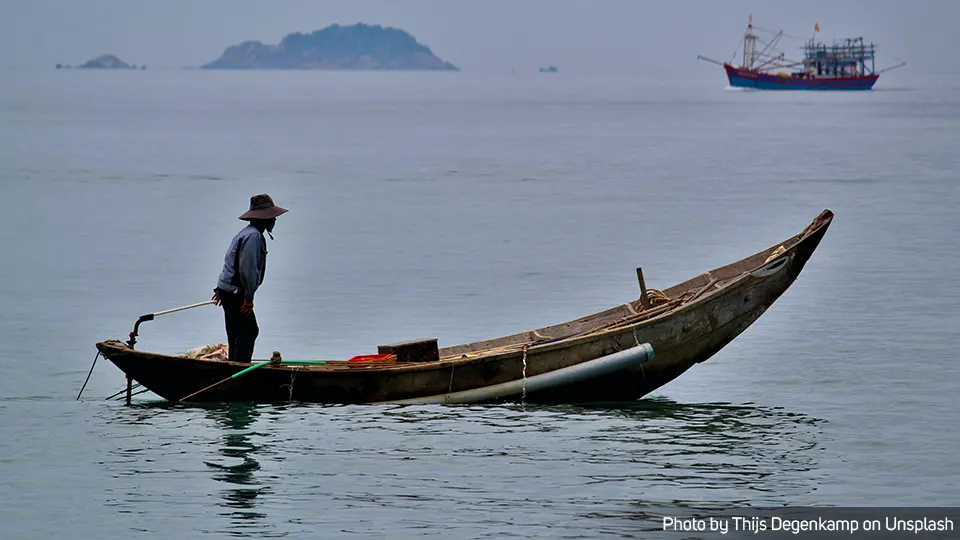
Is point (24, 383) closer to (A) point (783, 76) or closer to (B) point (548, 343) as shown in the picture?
(B) point (548, 343)

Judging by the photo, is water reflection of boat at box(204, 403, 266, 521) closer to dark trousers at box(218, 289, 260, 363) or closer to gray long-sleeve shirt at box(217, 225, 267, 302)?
dark trousers at box(218, 289, 260, 363)

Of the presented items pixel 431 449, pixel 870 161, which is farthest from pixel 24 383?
pixel 870 161

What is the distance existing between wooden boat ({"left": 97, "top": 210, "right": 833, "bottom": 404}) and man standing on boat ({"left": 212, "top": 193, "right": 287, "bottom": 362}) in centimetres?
49

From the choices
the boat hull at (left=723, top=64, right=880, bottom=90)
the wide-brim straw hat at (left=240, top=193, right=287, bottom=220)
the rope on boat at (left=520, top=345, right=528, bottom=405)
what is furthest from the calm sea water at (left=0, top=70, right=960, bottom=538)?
the boat hull at (left=723, top=64, right=880, bottom=90)

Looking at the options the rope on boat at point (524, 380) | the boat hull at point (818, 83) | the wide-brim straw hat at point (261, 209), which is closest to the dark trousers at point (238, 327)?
the wide-brim straw hat at point (261, 209)

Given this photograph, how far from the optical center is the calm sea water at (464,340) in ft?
43.3

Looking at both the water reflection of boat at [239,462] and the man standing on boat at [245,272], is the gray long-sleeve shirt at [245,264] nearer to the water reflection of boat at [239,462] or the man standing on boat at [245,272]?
the man standing on boat at [245,272]

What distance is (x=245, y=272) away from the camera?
601 inches

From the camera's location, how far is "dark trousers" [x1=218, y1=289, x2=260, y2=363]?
1539 cm

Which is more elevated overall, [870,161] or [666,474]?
[870,161]

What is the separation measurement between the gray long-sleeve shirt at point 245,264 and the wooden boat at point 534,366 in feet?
2.68

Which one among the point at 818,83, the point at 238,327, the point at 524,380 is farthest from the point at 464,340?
the point at 818,83

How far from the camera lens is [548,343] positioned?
15.5 meters

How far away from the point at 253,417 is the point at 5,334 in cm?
807
